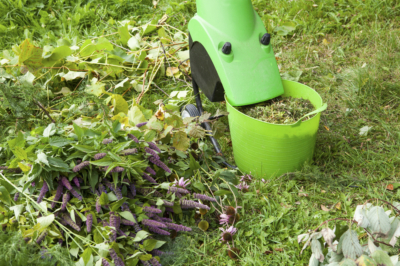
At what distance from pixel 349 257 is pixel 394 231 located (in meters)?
0.19

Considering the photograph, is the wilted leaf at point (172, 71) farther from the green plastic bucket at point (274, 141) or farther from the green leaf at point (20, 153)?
the green leaf at point (20, 153)

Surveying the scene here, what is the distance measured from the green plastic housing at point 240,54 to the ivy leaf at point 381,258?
0.84 m

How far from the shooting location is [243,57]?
1.57 metres

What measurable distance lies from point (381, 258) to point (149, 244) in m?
0.74

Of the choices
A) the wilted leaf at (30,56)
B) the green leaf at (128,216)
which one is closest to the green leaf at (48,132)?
the green leaf at (128,216)

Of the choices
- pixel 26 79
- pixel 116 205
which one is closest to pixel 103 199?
pixel 116 205

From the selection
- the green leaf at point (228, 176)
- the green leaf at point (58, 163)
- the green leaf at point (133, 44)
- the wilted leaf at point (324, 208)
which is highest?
the green leaf at point (58, 163)

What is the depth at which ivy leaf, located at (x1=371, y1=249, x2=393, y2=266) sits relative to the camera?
875 millimetres

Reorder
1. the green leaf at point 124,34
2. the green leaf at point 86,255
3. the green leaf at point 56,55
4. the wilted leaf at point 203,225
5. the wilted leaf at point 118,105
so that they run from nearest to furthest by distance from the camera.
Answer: the green leaf at point 86,255 → the wilted leaf at point 203,225 → the wilted leaf at point 118,105 → the green leaf at point 56,55 → the green leaf at point 124,34

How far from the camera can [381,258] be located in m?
0.88

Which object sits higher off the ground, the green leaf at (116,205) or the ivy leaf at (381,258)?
the ivy leaf at (381,258)

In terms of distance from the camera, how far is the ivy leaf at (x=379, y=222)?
3.10ft

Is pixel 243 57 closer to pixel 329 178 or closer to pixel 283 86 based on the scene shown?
pixel 283 86

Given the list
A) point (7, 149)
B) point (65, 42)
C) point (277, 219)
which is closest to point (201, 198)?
point (277, 219)
